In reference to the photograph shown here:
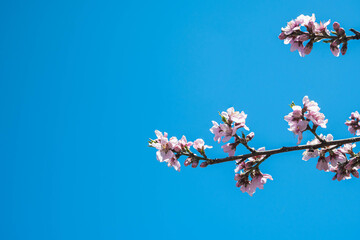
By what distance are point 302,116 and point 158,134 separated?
89.8 inches

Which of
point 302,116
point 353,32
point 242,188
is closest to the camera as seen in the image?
point 302,116

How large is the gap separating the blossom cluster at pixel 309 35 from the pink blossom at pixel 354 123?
1105 millimetres

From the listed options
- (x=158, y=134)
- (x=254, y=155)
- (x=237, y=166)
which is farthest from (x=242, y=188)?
(x=158, y=134)

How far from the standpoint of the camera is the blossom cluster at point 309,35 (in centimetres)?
574

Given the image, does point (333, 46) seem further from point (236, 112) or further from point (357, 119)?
point (236, 112)

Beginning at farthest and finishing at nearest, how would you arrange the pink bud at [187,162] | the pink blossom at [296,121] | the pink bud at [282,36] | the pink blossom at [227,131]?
the pink bud at [282,36] → the pink bud at [187,162] → the pink blossom at [227,131] → the pink blossom at [296,121]

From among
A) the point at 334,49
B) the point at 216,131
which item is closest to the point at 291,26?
the point at 334,49

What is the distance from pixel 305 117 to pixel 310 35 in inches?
67.5

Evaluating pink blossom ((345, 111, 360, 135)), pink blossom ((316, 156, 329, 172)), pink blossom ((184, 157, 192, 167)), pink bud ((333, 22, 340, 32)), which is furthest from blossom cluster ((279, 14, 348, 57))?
pink blossom ((184, 157, 192, 167))

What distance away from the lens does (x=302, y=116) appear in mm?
5078

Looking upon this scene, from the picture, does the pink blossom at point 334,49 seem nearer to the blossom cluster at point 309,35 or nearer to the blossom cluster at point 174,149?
the blossom cluster at point 309,35

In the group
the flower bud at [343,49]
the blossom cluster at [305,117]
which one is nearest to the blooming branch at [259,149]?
the blossom cluster at [305,117]

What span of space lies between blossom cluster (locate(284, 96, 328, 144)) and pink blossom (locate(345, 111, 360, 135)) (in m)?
1.21

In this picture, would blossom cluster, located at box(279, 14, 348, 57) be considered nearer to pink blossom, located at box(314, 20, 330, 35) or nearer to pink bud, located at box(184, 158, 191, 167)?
pink blossom, located at box(314, 20, 330, 35)
